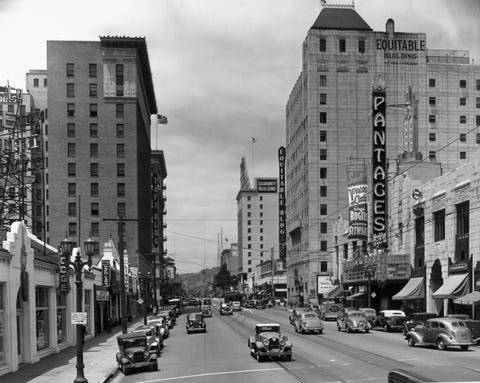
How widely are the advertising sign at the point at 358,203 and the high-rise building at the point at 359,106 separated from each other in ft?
121

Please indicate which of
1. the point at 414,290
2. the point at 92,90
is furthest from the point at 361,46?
the point at 414,290

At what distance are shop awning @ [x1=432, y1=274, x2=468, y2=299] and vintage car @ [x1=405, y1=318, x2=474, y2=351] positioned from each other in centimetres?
1139

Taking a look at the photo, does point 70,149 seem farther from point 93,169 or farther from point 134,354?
point 134,354

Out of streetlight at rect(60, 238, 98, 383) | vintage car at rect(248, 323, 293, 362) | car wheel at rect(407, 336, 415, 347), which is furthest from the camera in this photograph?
car wheel at rect(407, 336, 415, 347)

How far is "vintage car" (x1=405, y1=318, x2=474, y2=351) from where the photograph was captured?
104 feet

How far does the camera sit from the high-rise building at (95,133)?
9988cm

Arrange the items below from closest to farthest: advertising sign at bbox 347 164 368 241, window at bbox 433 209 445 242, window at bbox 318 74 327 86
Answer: window at bbox 433 209 445 242, advertising sign at bbox 347 164 368 241, window at bbox 318 74 327 86

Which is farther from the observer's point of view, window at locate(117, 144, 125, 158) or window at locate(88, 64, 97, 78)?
window at locate(117, 144, 125, 158)

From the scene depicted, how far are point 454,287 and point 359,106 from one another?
6755 cm

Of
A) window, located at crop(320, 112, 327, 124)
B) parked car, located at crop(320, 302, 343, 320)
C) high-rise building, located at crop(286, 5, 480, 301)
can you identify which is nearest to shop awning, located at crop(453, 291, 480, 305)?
parked car, located at crop(320, 302, 343, 320)

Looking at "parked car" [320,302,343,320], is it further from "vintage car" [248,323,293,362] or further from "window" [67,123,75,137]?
"window" [67,123,75,137]

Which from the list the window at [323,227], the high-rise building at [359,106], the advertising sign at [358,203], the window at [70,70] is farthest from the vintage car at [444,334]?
the window at [70,70]

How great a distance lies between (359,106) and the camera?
109m

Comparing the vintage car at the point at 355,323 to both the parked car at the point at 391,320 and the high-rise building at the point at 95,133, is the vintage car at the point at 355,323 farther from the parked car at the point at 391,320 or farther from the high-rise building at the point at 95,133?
the high-rise building at the point at 95,133
